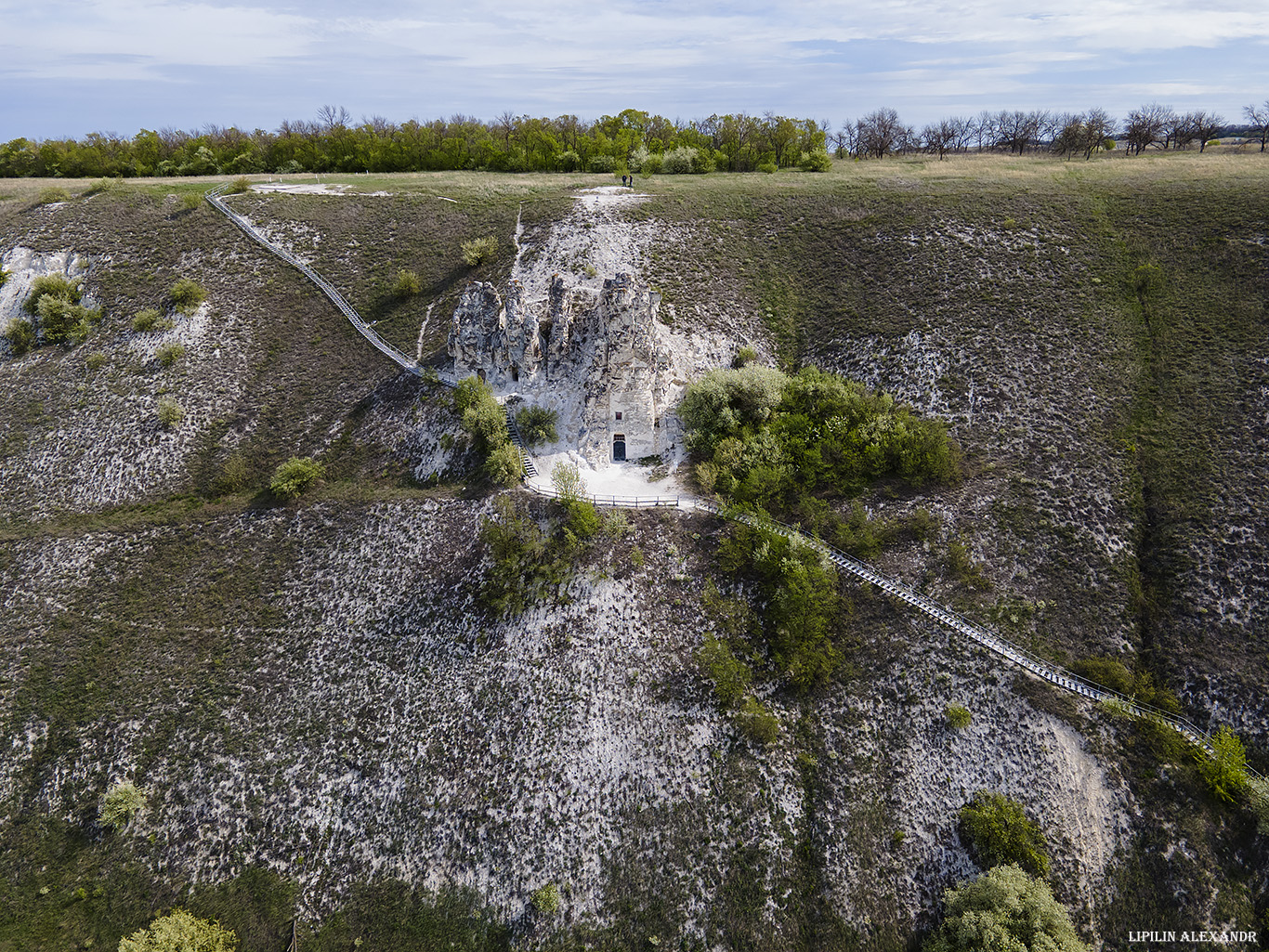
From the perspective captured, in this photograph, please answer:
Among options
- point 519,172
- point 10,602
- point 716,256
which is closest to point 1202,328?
point 716,256

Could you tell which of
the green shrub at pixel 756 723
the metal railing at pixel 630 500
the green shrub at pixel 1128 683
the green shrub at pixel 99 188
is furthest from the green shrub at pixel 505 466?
the green shrub at pixel 99 188

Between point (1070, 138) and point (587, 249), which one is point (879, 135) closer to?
point (1070, 138)

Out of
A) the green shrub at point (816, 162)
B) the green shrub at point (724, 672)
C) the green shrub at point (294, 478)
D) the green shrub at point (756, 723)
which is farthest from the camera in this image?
the green shrub at point (816, 162)

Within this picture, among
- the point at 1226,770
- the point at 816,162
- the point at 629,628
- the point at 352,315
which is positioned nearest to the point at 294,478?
the point at 352,315

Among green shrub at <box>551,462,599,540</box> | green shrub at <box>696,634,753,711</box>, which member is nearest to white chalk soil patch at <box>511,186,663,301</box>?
green shrub at <box>551,462,599,540</box>

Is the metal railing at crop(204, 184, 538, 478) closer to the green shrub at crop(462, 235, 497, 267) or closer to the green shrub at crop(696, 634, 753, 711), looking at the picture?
the green shrub at crop(462, 235, 497, 267)

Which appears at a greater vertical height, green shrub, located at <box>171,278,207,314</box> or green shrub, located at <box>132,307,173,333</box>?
green shrub, located at <box>171,278,207,314</box>

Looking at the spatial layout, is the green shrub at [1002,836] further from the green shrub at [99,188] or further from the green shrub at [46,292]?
the green shrub at [99,188]
